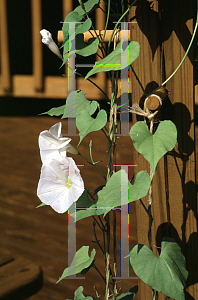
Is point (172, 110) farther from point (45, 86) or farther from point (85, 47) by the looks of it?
point (45, 86)

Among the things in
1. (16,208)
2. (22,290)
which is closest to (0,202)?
(16,208)

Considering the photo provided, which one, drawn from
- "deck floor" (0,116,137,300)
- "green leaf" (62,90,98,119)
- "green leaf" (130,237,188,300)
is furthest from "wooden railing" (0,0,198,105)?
"green leaf" (130,237,188,300)

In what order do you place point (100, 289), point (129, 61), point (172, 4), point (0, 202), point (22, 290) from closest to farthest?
point (129, 61) → point (172, 4) → point (22, 290) → point (100, 289) → point (0, 202)

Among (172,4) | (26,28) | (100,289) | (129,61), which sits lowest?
(100,289)

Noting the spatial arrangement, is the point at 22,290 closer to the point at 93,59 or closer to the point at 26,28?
the point at 93,59

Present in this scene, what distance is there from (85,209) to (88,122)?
23 cm

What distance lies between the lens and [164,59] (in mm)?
691

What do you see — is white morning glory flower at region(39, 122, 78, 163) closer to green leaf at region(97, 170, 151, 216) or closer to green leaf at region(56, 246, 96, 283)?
green leaf at region(97, 170, 151, 216)

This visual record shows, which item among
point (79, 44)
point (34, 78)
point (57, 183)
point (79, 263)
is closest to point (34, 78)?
point (34, 78)

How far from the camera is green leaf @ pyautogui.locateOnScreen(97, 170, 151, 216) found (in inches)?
22.7

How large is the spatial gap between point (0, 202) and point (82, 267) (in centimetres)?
139

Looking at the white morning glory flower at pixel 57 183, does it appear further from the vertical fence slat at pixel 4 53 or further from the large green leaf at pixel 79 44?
the vertical fence slat at pixel 4 53

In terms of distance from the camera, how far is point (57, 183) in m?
0.70

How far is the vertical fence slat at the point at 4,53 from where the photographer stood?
1.73m
